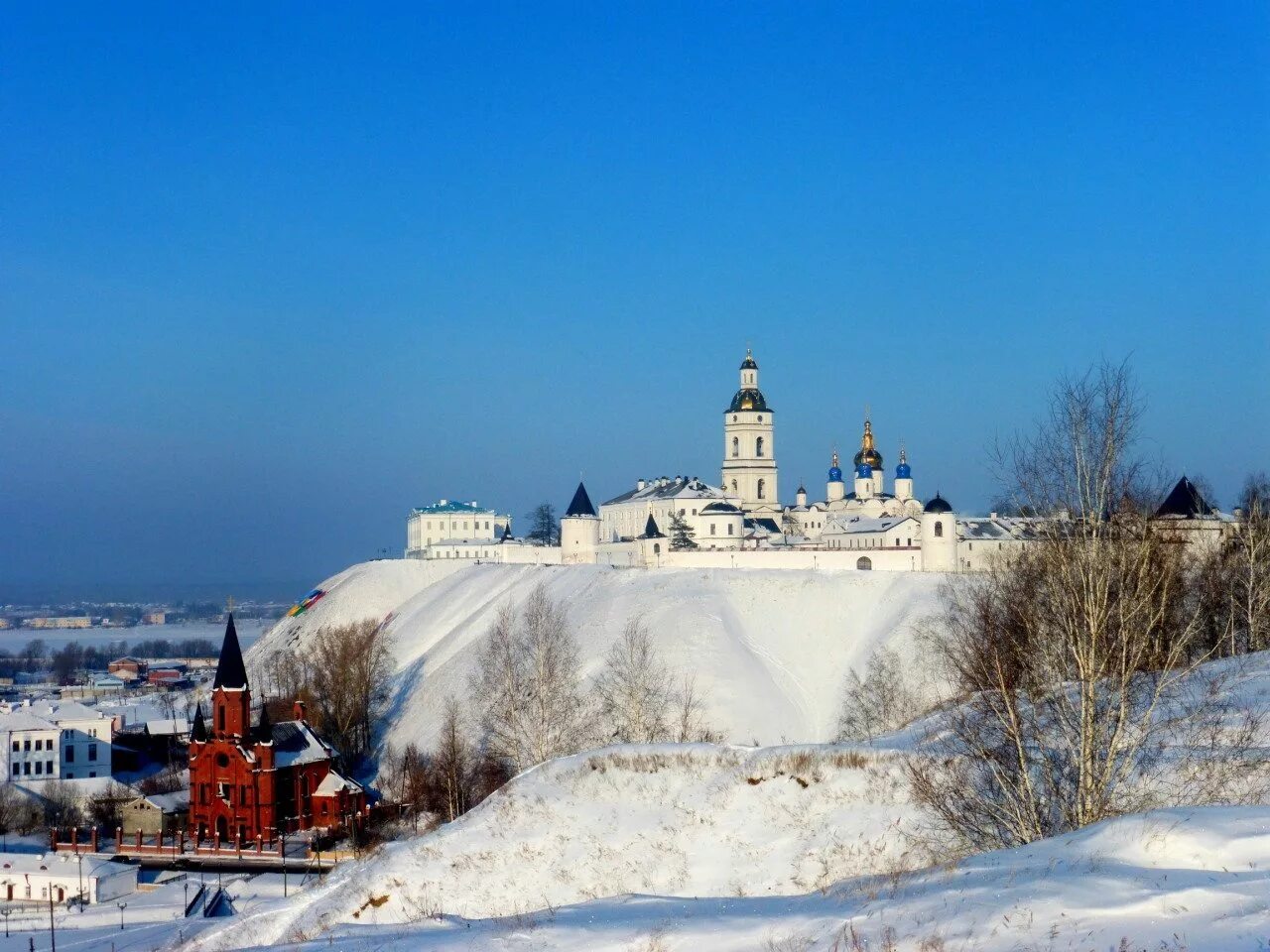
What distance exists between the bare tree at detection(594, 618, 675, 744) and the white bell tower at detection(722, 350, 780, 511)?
40.0 m

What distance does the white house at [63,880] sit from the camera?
1383 inches

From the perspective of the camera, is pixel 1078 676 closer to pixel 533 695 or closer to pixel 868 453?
pixel 533 695

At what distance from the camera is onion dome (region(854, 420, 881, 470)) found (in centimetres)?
9669

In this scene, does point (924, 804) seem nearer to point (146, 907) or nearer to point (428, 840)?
point (428, 840)

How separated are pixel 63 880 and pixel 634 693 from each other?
15.6 metres

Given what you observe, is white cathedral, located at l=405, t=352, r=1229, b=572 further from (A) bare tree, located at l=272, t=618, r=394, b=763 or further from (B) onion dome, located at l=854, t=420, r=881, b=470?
(A) bare tree, located at l=272, t=618, r=394, b=763

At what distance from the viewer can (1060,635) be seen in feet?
54.6

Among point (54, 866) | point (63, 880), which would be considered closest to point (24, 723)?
point (54, 866)

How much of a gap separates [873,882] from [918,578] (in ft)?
176

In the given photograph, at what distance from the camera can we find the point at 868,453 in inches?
3821

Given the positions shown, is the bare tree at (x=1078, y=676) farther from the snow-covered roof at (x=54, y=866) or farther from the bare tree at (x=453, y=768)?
the snow-covered roof at (x=54, y=866)

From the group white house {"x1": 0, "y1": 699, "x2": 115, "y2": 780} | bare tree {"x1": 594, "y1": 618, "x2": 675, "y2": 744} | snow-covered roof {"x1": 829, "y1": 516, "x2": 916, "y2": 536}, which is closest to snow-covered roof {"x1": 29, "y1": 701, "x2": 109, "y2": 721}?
white house {"x1": 0, "y1": 699, "x2": 115, "y2": 780}

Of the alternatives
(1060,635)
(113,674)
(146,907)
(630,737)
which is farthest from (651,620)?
(113,674)

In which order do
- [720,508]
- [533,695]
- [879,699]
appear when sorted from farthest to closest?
[720,508], [879,699], [533,695]
